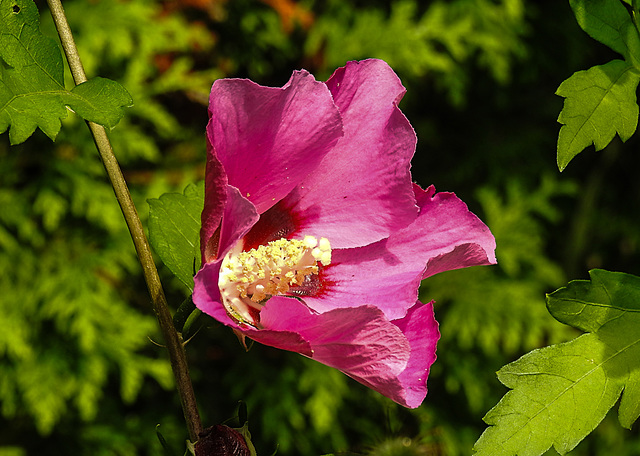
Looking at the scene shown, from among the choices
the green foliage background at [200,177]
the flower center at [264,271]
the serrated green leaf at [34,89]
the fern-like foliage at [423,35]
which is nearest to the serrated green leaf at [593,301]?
the flower center at [264,271]

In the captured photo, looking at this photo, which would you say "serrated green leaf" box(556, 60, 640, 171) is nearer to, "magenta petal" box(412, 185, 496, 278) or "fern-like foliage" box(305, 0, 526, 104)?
"magenta petal" box(412, 185, 496, 278)

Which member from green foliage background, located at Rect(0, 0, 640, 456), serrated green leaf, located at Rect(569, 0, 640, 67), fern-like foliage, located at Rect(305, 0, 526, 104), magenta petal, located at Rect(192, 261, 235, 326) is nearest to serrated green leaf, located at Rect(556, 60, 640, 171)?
serrated green leaf, located at Rect(569, 0, 640, 67)

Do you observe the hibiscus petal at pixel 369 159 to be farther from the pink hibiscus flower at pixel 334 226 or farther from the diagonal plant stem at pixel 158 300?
the diagonal plant stem at pixel 158 300

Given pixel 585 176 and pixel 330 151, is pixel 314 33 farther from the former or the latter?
pixel 330 151

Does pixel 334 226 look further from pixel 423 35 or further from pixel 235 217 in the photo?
pixel 423 35

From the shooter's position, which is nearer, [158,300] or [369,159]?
[158,300]

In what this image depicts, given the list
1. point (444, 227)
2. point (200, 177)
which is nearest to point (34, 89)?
point (444, 227)
